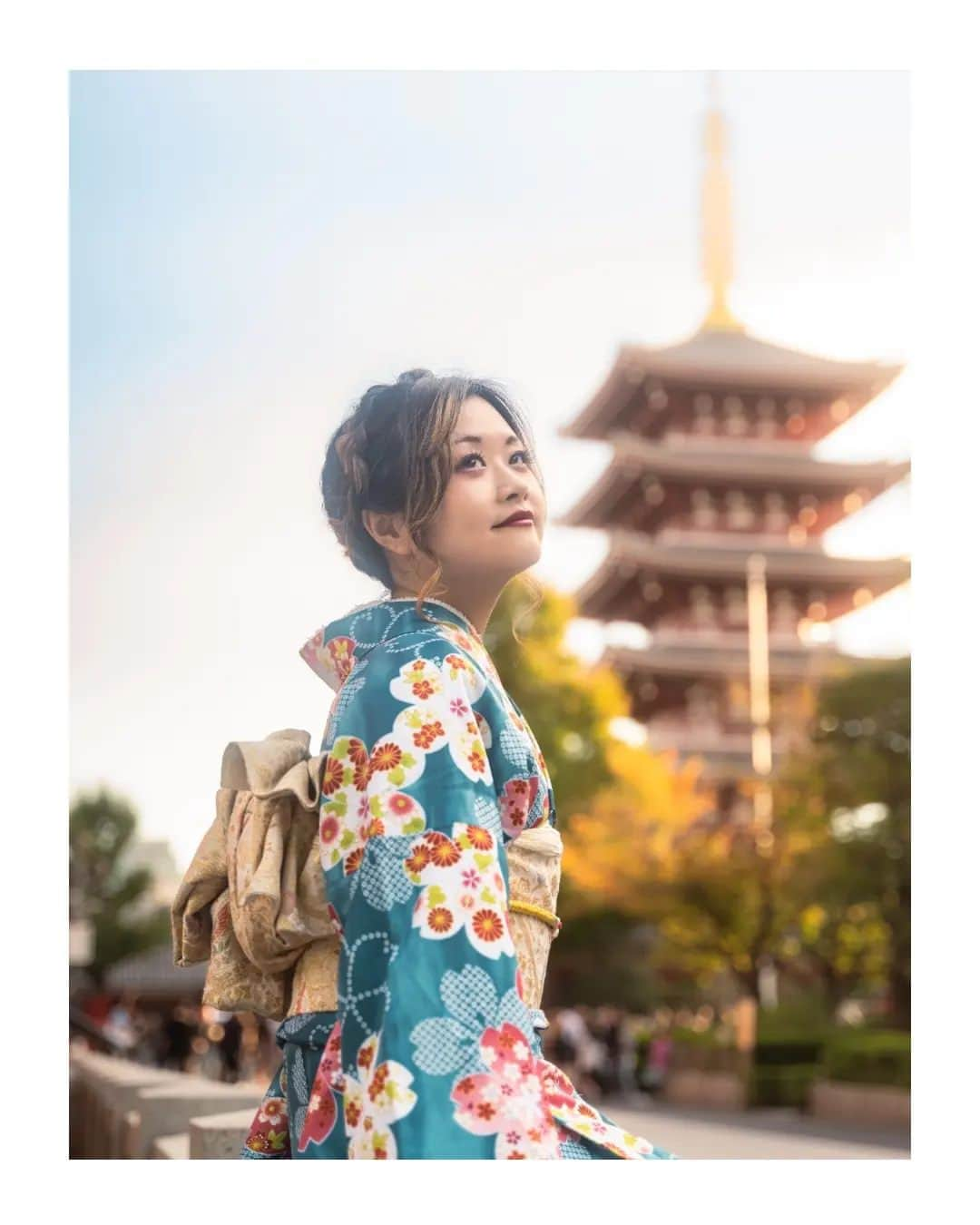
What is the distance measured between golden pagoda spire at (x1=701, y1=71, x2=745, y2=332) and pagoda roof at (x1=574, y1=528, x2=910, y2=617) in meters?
4.38

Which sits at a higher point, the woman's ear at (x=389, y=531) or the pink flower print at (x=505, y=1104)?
the woman's ear at (x=389, y=531)

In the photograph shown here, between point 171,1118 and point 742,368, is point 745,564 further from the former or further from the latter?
point 171,1118

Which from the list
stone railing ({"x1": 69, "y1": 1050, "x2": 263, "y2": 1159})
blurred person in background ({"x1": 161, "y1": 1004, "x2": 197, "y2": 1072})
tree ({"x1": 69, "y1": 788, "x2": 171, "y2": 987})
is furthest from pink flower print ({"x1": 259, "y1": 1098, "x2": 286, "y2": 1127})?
tree ({"x1": 69, "y1": 788, "x2": 171, "y2": 987})

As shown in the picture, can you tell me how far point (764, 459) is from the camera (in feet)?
89.5

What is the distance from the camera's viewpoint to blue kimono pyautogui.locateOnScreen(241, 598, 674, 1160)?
1692mm

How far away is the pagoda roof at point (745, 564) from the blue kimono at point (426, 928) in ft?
82.5

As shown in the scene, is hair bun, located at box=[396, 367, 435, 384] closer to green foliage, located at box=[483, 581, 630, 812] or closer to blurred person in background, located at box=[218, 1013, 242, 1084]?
blurred person in background, located at box=[218, 1013, 242, 1084]

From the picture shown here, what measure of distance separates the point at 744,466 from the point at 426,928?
85.7 ft

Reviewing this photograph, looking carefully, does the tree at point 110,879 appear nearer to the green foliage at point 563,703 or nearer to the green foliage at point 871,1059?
the green foliage at point 563,703

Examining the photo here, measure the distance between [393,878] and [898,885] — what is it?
13621mm

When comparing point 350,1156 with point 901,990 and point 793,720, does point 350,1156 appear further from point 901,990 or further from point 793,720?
point 793,720

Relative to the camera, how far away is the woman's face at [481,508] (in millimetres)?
2021

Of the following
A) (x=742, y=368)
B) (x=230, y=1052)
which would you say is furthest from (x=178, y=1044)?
(x=742, y=368)

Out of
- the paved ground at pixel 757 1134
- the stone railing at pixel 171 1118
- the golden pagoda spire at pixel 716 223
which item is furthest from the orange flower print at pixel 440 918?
the golden pagoda spire at pixel 716 223
